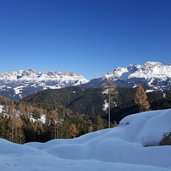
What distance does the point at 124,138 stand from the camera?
3456cm

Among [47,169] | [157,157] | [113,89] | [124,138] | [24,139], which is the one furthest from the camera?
[24,139]

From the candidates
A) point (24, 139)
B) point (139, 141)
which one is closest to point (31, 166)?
point (139, 141)

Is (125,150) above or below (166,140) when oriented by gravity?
below

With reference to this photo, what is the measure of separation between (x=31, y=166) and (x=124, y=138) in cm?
1891

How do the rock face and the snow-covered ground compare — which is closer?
the snow-covered ground

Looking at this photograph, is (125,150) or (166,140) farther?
(166,140)

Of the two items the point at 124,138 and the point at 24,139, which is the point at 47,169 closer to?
the point at 124,138

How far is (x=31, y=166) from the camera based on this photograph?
1695 centimetres

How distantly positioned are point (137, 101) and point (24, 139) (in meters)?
42.2

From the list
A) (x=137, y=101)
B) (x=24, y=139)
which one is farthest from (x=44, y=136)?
(x=137, y=101)

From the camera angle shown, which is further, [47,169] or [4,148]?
[4,148]

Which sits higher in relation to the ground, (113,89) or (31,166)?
(113,89)

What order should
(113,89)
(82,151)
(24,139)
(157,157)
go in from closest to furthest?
(157,157) < (82,151) < (113,89) < (24,139)

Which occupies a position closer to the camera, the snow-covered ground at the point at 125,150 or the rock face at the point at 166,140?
the snow-covered ground at the point at 125,150
